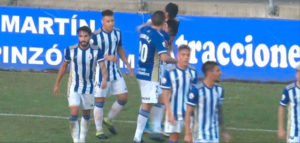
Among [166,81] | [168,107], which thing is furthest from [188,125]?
[166,81]

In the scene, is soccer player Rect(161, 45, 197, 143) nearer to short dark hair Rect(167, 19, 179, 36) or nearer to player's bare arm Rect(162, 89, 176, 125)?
player's bare arm Rect(162, 89, 176, 125)

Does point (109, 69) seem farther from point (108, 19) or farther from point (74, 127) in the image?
point (74, 127)

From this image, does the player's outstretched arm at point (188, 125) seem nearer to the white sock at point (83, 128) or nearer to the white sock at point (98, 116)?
the white sock at point (83, 128)

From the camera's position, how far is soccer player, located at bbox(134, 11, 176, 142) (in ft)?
40.4

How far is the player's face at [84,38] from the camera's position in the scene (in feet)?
39.3

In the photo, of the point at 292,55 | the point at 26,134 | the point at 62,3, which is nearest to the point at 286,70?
the point at 292,55

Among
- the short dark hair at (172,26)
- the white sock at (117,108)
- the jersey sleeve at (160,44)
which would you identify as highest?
the short dark hair at (172,26)

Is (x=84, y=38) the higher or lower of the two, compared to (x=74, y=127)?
higher

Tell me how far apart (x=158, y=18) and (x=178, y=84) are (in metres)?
1.46

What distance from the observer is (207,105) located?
33.5ft

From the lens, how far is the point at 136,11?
18.9 metres

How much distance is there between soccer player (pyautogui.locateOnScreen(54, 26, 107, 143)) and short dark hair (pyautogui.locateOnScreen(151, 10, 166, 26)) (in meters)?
0.95

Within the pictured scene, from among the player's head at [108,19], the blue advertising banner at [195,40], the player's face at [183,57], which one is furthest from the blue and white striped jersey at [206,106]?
the blue advertising banner at [195,40]

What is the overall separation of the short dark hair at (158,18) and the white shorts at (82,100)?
1.48 metres
